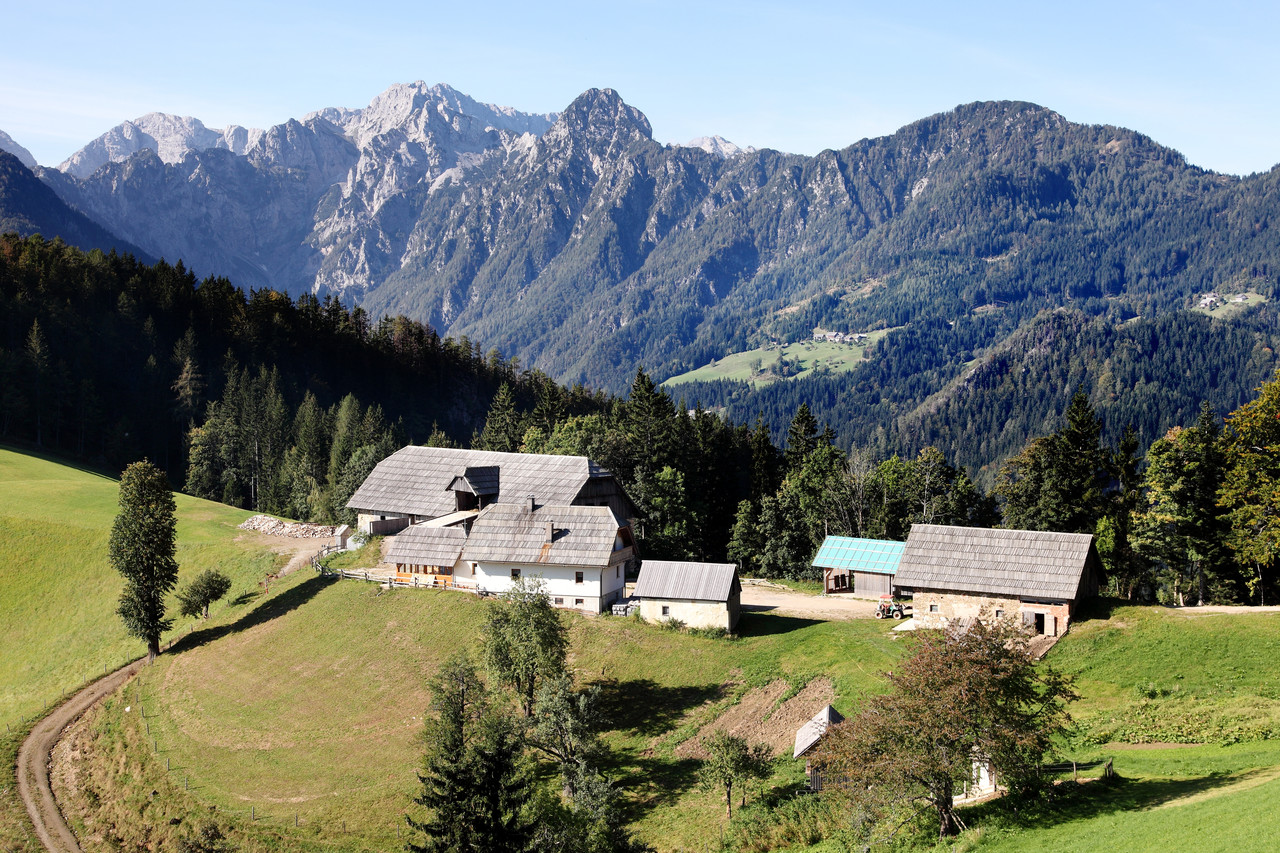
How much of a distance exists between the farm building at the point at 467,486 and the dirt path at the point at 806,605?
14.7 metres

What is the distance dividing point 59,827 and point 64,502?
51012 mm

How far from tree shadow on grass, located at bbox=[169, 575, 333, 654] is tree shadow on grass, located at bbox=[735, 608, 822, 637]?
3434 centimetres

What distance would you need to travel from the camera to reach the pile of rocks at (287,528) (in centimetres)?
8719

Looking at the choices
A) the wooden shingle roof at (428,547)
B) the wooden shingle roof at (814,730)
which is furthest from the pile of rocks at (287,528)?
the wooden shingle roof at (814,730)

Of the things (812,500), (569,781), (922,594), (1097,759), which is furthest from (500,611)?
(812,500)

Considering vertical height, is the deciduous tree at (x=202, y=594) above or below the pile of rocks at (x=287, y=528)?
below

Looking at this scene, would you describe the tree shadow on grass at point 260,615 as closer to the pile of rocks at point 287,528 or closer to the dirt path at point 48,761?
the dirt path at point 48,761

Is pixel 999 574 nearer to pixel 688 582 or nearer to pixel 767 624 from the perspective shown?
pixel 767 624

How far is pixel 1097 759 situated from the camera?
34875 millimetres

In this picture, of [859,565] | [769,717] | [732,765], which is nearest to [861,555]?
[859,565]

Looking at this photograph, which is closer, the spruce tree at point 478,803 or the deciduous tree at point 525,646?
the spruce tree at point 478,803

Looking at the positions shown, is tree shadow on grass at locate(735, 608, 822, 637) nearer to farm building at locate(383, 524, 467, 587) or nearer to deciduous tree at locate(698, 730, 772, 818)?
deciduous tree at locate(698, 730, 772, 818)

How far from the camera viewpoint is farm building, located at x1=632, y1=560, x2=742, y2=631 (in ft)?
186

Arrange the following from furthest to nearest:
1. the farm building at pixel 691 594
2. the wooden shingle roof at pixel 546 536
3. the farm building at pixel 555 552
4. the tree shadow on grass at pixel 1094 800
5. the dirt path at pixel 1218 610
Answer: the wooden shingle roof at pixel 546 536 < the farm building at pixel 555 552 < the farm building at pixel 691 594 < the dirt path at pixel 1218 610 < the tree shadow on grass at pixel 1094 800
